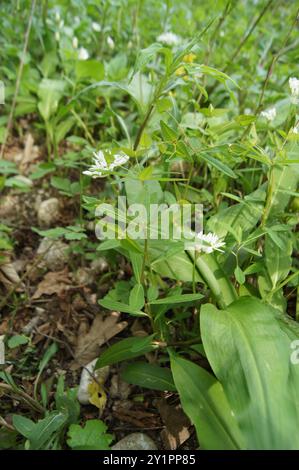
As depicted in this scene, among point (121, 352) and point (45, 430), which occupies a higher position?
point (121, 352)

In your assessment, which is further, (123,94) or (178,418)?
(123,94)

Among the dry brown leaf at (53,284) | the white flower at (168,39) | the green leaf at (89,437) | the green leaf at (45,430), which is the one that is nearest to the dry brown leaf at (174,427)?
the green leaf at (89,437)

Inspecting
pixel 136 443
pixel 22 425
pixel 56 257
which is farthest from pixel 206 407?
pixel 56 257

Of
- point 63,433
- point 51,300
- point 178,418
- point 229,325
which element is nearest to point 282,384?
point 229,325

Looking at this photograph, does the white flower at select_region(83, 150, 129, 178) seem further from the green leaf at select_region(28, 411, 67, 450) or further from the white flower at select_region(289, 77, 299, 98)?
the green leaf at select_region(28, 411, 67, 450)

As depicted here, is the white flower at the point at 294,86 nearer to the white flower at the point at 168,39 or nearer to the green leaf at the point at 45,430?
the white flower at the point at 168,39

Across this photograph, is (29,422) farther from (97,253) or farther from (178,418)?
(97,253)

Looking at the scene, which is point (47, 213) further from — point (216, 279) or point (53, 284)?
point (216, 279)
